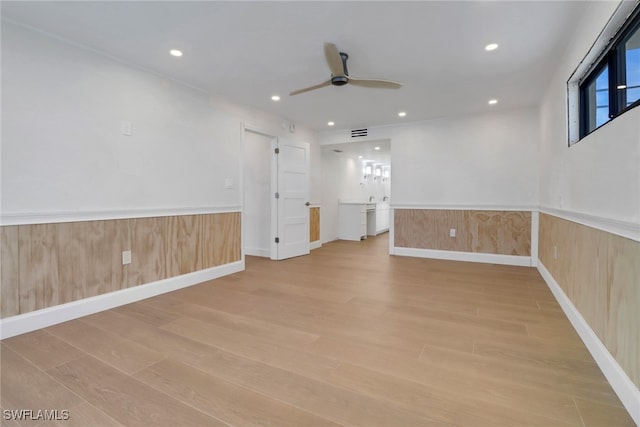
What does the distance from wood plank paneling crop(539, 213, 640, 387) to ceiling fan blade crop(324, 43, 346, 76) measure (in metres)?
2.21

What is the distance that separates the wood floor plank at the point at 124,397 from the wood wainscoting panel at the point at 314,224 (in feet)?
13.9

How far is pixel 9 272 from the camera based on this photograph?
86.5 inches

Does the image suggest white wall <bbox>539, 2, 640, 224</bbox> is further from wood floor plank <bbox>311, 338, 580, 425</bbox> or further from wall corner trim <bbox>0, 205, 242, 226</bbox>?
wall corner trim <bbox>0, 205, 242, 226</bbox>

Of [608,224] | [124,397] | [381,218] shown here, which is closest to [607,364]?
[608,224]

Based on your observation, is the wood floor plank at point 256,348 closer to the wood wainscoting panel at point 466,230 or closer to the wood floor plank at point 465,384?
the wood floor plank at point 465,384

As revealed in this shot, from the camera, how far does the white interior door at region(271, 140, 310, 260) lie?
15.8ft

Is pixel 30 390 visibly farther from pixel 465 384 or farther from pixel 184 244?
pixel 465 384

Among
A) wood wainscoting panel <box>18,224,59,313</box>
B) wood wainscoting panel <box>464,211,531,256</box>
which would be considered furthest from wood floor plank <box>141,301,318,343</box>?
wood wainscoting panel <box>464,211,531,256</box>

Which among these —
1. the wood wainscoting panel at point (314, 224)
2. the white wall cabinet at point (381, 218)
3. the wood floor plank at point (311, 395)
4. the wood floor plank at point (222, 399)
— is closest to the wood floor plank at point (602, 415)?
the wood floor plank at point (311, 395)

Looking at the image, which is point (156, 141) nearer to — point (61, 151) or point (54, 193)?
point (61, 151)

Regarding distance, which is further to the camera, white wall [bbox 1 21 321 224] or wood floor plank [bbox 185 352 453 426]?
white wall [bbox 1 21 321 224]

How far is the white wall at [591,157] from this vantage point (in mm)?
1455

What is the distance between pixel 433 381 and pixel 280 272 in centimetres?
270

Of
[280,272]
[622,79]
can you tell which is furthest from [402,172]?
[622,79]
